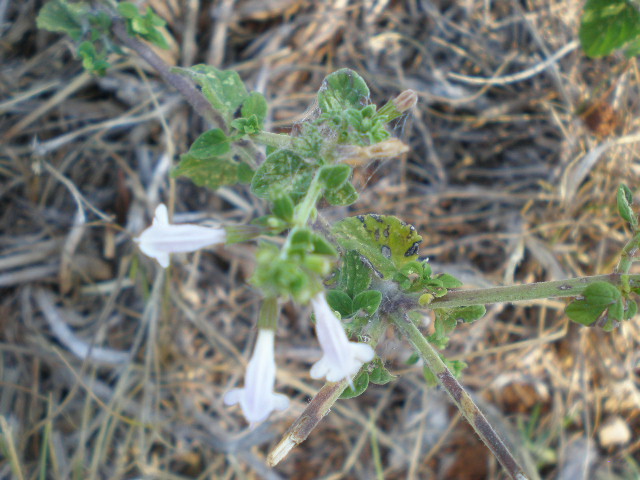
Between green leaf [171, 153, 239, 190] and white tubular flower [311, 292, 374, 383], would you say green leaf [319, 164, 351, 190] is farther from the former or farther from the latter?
green leaf [171, 153, 239, 190]

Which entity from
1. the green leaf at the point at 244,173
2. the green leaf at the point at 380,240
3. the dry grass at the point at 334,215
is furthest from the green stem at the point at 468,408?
the dry grass at the point at 334,215

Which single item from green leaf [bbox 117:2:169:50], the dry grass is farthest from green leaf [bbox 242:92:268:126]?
the dry grass

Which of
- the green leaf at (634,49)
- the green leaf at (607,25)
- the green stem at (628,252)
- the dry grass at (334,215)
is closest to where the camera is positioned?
the green stem at (628,252)

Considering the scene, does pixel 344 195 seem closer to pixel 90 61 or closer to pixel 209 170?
pixel 209 170

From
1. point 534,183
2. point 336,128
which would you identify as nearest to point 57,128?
point 336,128

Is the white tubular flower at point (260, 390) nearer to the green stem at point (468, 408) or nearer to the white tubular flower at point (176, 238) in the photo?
the white tubular flower at point (176, 238)
